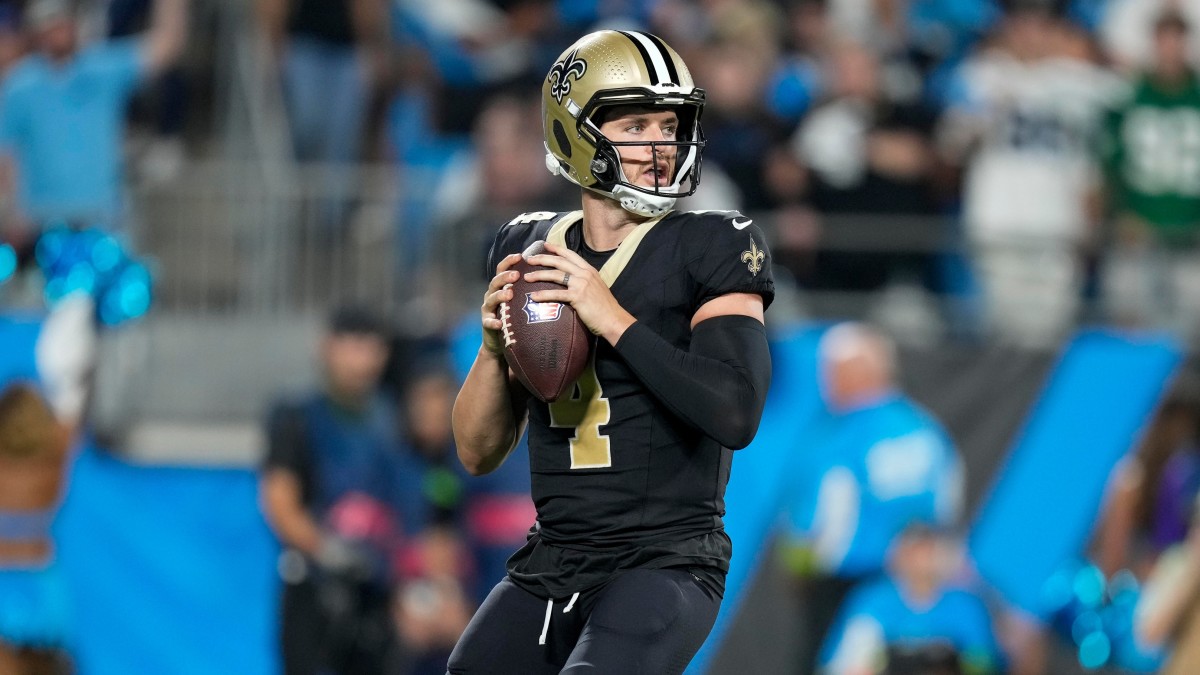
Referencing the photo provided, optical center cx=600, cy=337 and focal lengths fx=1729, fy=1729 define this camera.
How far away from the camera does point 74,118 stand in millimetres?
9570

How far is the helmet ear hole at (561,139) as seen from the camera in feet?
13.4

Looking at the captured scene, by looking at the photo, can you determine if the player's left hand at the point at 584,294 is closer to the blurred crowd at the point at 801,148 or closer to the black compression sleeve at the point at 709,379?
the black compression sleeve at the point at 709,379

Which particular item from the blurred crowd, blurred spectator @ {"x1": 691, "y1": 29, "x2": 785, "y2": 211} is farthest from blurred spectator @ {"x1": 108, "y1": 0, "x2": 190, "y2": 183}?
blurred spectator @ {"x1": 691, "y1": 29, "x2": 785, "y2": 211}

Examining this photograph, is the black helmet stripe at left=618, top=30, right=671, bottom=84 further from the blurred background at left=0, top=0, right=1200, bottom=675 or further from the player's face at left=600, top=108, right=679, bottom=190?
the blurred background at left=0, top=0, right=1200, bottom=675

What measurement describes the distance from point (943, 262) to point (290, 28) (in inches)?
155

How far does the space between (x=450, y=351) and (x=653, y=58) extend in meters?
5.39

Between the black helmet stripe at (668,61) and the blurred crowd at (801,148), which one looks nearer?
the black helmet stripe at (668,61)

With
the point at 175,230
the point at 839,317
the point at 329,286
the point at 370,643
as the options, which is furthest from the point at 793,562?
the point at 175,230

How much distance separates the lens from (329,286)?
958 centimetres

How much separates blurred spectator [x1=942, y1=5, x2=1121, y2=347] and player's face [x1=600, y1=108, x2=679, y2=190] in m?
5.52

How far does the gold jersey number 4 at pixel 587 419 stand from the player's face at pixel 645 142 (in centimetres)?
44

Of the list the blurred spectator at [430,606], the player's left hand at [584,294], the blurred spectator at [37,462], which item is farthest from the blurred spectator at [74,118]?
the player's left hand at [584,294]

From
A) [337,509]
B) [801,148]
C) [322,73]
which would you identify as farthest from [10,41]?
[801,148]

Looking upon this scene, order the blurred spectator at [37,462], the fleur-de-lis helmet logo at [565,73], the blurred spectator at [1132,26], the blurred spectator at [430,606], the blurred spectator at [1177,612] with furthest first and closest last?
the blurred spectator at [1132,26]
the blurred spectator at [430,606]
the blurred spectator at [37,462]
the blurred spectator at [1177,612]
the fleur-de-lis helmet logo at [565,73]
